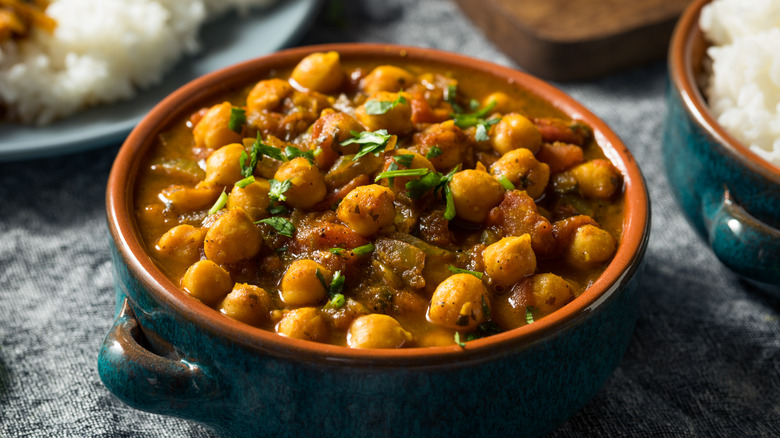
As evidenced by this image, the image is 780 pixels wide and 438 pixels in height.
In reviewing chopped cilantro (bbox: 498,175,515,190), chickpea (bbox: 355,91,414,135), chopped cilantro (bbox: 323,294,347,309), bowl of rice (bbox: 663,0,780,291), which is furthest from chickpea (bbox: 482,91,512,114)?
chopped cilantro (bbox: 323,294,347,309)

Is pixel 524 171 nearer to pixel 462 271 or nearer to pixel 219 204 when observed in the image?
pixel 462 271

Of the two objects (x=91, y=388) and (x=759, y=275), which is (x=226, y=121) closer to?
(x=91, y=388)

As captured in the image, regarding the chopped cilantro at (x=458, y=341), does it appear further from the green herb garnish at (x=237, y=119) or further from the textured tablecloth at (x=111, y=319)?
the green herb garnish at (x=237, y=119)

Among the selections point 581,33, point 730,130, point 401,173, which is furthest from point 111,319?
point 581,33

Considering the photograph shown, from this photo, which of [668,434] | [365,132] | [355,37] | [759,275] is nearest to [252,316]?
[365,132]

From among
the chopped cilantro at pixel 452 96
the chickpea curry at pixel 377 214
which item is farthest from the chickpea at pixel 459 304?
the chopped cilantro at pixel 452 96
